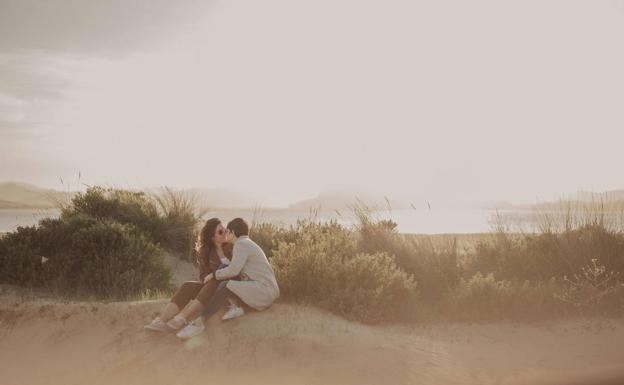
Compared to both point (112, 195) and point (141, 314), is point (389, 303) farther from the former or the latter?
point (112, 195)


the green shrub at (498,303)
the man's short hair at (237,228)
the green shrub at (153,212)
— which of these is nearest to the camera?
the man's short hair at (237,228)

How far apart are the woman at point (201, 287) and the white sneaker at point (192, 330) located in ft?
0.41

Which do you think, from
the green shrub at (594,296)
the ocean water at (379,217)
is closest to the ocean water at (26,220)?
the ocean water at (379,217)

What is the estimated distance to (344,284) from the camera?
9.65 metres

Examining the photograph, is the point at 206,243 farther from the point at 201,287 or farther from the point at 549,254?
the point at 549,254

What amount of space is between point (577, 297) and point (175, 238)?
9.99 m

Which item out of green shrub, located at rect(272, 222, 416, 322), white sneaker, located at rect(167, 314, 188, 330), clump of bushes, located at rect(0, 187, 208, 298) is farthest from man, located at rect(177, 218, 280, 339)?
clump of bushes, located at rect(0, 187, 208, 298)

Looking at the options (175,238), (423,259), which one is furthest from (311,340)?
(175,238)

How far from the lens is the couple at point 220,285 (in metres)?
8.38

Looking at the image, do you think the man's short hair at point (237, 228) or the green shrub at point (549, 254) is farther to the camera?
the green shrub at point (549, 254)

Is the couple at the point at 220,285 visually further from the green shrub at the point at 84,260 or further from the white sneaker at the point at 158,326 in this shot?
the green shrub at the point at 84,260

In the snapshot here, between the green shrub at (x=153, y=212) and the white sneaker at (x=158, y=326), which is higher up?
the green shrub at (x=153, y=212)

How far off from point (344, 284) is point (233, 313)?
6.42ft

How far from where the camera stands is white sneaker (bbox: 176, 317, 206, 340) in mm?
8305
